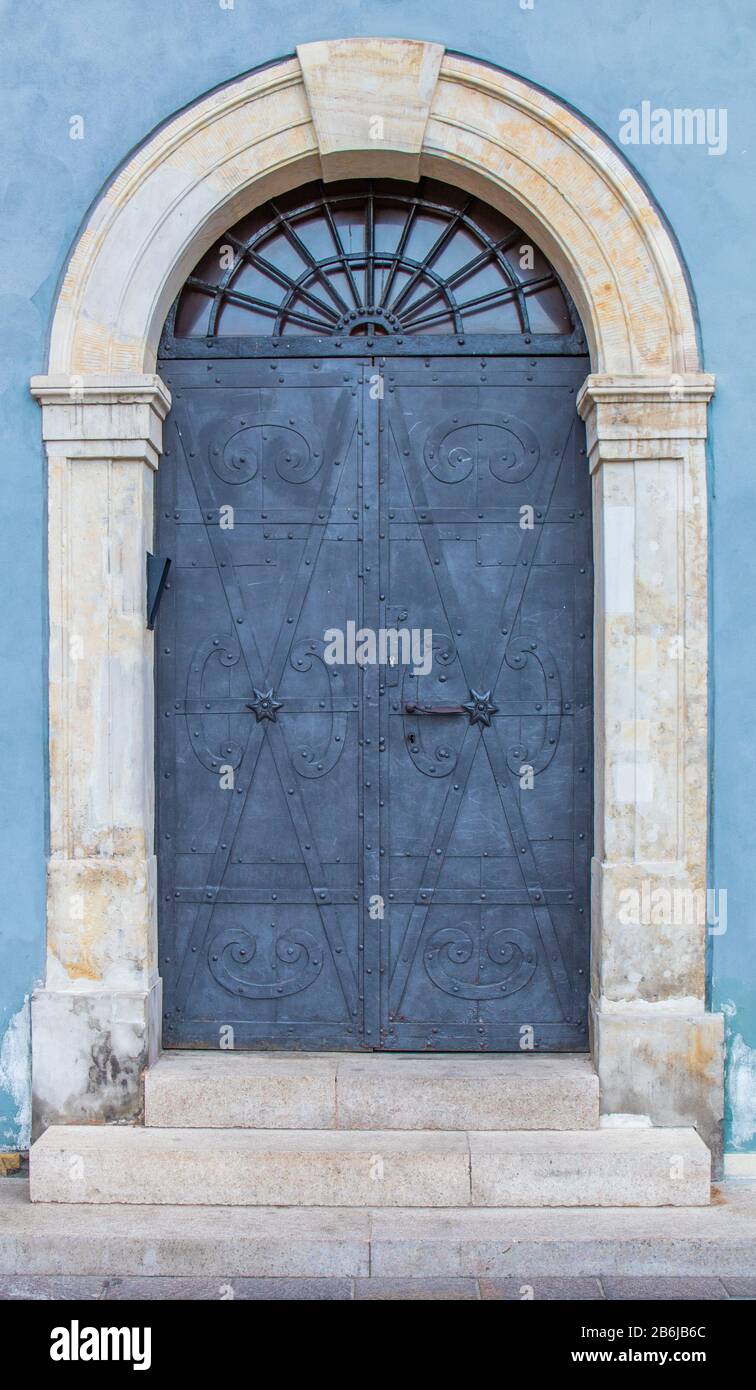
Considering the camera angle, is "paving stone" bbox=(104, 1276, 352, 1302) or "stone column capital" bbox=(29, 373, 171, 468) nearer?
"paving stone" bbox=(104, 1276, 352, 1302)

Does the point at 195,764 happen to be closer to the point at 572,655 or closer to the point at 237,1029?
the point at 237,1029

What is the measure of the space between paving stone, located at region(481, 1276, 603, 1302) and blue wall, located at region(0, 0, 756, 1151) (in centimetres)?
109

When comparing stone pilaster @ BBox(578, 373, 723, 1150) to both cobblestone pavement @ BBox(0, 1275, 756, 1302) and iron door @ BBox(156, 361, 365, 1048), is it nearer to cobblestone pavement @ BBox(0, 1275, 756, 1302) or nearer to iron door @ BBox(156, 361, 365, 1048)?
cobblestone pavement @ BBox(0, 1275, 756, 1302)

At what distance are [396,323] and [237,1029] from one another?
3119mm

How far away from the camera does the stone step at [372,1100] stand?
4414mm

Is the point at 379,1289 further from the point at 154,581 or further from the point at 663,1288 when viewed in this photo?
the point at 154,581

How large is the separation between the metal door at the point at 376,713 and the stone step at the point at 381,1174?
0.61 meters

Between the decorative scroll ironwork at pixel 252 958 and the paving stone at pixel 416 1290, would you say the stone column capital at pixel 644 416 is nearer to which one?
the decorative scroll ironwork at pixel 252 958

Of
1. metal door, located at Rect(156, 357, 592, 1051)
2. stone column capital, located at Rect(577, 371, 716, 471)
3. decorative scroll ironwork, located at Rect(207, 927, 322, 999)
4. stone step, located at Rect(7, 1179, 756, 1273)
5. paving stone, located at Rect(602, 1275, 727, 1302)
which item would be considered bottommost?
paving stone, located at Rect(602, 1275, 727, 1302)

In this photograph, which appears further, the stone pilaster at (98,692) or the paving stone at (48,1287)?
the stone pilaster at (98,692)

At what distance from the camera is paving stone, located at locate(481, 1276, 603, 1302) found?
371 centimetres

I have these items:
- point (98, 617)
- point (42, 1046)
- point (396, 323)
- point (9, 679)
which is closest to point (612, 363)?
point (396, 323)

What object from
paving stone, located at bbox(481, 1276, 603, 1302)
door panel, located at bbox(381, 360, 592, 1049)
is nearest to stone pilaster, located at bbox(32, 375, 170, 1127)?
door panel, located at bbox(381, 360, 592, 1049)

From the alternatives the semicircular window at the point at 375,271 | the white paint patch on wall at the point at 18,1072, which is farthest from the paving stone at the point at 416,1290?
the semicircular window at the point at 375,271
